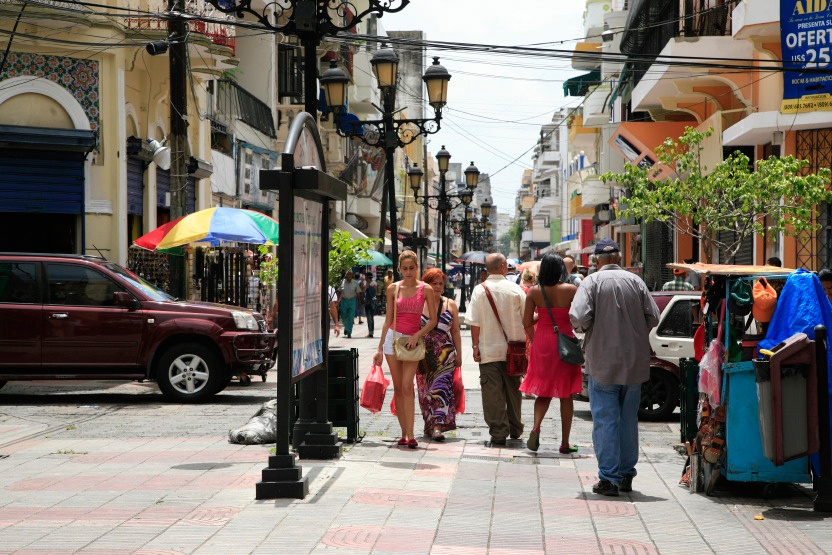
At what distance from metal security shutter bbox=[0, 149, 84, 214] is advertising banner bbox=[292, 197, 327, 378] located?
1255 centimetres

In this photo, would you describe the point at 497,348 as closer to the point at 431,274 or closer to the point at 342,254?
the point at 431,274

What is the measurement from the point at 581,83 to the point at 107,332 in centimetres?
3614

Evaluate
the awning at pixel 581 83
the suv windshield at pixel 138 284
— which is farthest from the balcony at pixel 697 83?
the awning at pixel 581 83

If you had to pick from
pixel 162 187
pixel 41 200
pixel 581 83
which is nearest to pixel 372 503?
pixel 41 200

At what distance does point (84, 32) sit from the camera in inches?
777

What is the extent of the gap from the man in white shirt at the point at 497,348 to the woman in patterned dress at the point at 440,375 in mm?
219

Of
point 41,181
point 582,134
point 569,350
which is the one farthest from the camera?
point 582,134

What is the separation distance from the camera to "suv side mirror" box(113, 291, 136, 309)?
44.3ft

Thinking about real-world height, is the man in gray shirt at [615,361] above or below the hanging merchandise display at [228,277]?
below

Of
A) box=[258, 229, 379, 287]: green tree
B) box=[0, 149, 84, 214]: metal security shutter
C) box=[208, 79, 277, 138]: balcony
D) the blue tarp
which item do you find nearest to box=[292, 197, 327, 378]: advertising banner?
the blue tarp

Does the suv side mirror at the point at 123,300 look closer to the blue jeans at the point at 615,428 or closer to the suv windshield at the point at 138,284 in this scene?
the suv windshield at the point at 138,284

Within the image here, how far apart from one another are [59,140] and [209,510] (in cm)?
1431

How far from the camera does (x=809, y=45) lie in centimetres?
1723

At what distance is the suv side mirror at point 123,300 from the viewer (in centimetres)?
1352
